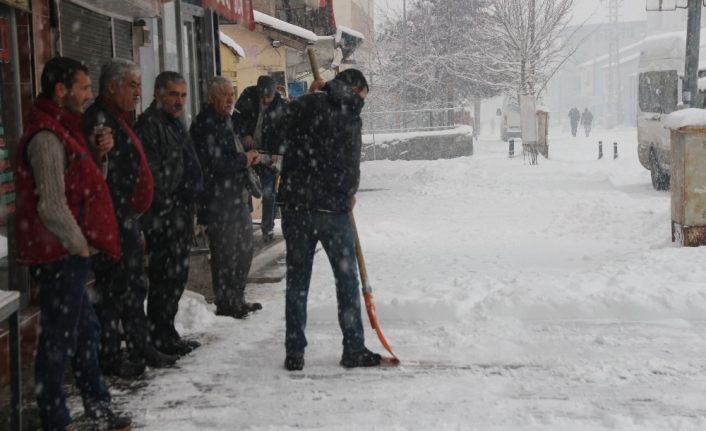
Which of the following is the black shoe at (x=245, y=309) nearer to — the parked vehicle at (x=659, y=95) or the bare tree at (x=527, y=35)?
the parked vehicle at (x=659, y=95)

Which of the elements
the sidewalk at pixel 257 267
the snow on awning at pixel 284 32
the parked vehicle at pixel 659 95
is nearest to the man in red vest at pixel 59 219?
the sidewalk at pixel 257 267

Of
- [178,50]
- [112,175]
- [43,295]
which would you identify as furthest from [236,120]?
[43,295]

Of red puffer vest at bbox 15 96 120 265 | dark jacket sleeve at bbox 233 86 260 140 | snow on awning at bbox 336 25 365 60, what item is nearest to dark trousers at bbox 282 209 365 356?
red puffer vest at bbox 15 96 120 265

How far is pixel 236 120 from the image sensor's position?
330 inches

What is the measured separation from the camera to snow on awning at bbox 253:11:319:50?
1486 centimetres

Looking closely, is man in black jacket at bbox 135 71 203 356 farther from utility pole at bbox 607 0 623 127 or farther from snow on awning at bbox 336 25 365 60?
utility pole at bbox 607 0 623 127

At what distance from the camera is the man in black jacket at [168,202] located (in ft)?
17.9

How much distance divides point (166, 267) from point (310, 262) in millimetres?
997

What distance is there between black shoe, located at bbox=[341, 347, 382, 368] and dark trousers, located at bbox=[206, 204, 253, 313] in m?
1.80

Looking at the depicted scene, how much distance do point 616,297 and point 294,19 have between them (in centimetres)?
1867

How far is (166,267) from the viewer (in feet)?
18.6

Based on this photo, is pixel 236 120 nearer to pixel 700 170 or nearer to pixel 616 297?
pixel 616 297

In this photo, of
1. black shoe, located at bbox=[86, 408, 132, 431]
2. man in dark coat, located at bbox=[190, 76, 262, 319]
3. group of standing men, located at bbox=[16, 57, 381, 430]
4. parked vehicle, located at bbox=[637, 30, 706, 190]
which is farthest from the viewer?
parked vehicle, located at bbox=[637, 30, 706, 190]

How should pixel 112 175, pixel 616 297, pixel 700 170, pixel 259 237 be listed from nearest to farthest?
pixel 112 175 → pixel 616 297 → pixel 700 170 → pixel 259 237
